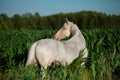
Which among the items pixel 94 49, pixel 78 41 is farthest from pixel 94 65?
pixel 94 49

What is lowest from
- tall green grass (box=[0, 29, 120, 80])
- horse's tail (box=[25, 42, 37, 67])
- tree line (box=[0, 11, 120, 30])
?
tall green grass (box=[0, 29, 120, 80])

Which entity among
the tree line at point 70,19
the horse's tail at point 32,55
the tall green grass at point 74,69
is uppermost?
the tree line at point 70,19

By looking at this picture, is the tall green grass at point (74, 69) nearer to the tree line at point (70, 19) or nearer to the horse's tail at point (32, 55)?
the horse's tail at point (32, 55)

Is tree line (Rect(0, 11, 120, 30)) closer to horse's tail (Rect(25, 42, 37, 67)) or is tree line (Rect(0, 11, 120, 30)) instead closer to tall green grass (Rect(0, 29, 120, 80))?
tall green grass (Rect(0, 29, 120, 80))

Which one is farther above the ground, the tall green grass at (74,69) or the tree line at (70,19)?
the tree line at (70,19)

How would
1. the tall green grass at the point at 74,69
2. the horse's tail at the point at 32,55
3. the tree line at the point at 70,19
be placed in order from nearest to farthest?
the tall green grass at the point at 74,69 < the horse's tail at the point at 32,55 < the tree line at the point at 70,19

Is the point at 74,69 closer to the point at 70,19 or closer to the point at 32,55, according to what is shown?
the point at 32,55

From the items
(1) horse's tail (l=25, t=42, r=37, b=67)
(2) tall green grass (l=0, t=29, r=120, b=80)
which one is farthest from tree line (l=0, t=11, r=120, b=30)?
(1) horse's tail (l=25, t=42, r=37, b=67)

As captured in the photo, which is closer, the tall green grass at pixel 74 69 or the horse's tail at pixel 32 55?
the tall green grass at pixel 74 69

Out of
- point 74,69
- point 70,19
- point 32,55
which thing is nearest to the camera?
point 32,55

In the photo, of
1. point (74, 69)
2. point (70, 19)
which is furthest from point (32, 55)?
point (70, 19)

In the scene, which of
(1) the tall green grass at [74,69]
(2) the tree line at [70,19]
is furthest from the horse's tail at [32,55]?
(2) the tree line at [70,19]

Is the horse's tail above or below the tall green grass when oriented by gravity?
above

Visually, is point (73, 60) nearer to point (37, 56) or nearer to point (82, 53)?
point (82, 53)
